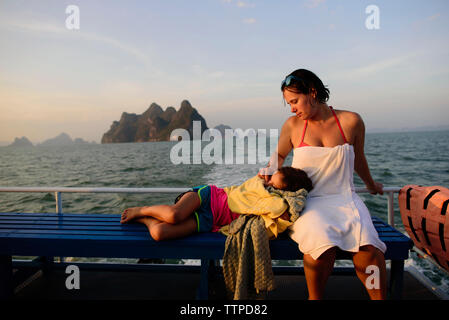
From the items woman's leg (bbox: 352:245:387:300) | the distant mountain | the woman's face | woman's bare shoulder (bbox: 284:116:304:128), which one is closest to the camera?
woman's leg (bbox: 352:245:387:300)

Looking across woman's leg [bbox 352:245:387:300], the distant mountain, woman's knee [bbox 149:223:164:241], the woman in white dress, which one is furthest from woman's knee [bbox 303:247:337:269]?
the distant mountain

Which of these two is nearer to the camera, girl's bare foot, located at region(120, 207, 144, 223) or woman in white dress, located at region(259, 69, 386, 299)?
woman in white dress, located at region(259, 69, 386, 299)

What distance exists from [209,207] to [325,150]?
82cm

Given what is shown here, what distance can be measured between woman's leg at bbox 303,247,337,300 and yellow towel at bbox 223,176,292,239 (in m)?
0.23

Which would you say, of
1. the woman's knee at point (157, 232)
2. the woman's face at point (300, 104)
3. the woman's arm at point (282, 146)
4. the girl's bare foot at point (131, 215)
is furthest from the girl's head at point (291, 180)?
the girl's bare foot at point (131, 215)

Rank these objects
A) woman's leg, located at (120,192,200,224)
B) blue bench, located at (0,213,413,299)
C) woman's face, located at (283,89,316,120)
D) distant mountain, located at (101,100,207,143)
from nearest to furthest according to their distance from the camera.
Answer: blue bench, located at (0,213,413,299) < woman's leg, located at (120,192,200,224) < woman's face, located at (283,89,316,120) < distant mountain, located at (101,100,207,143)

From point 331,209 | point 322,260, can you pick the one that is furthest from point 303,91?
point 322,260

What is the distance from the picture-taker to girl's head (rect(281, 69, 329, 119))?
6.07 feet

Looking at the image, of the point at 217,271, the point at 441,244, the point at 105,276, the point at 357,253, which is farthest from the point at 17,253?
the point at 441,244

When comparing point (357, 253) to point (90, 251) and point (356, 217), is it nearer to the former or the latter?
point (356, 217)

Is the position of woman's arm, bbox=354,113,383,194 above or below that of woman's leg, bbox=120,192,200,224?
above

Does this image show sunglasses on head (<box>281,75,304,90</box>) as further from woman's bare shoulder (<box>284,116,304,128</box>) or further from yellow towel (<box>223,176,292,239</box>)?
yellow towel (<box>223,176,292,239</box>)

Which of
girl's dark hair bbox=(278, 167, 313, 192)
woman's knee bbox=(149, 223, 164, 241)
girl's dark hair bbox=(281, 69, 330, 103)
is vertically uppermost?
girl's dark hair bbox=(281, 69, 330, 103)

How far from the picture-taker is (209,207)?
1.92 meters
